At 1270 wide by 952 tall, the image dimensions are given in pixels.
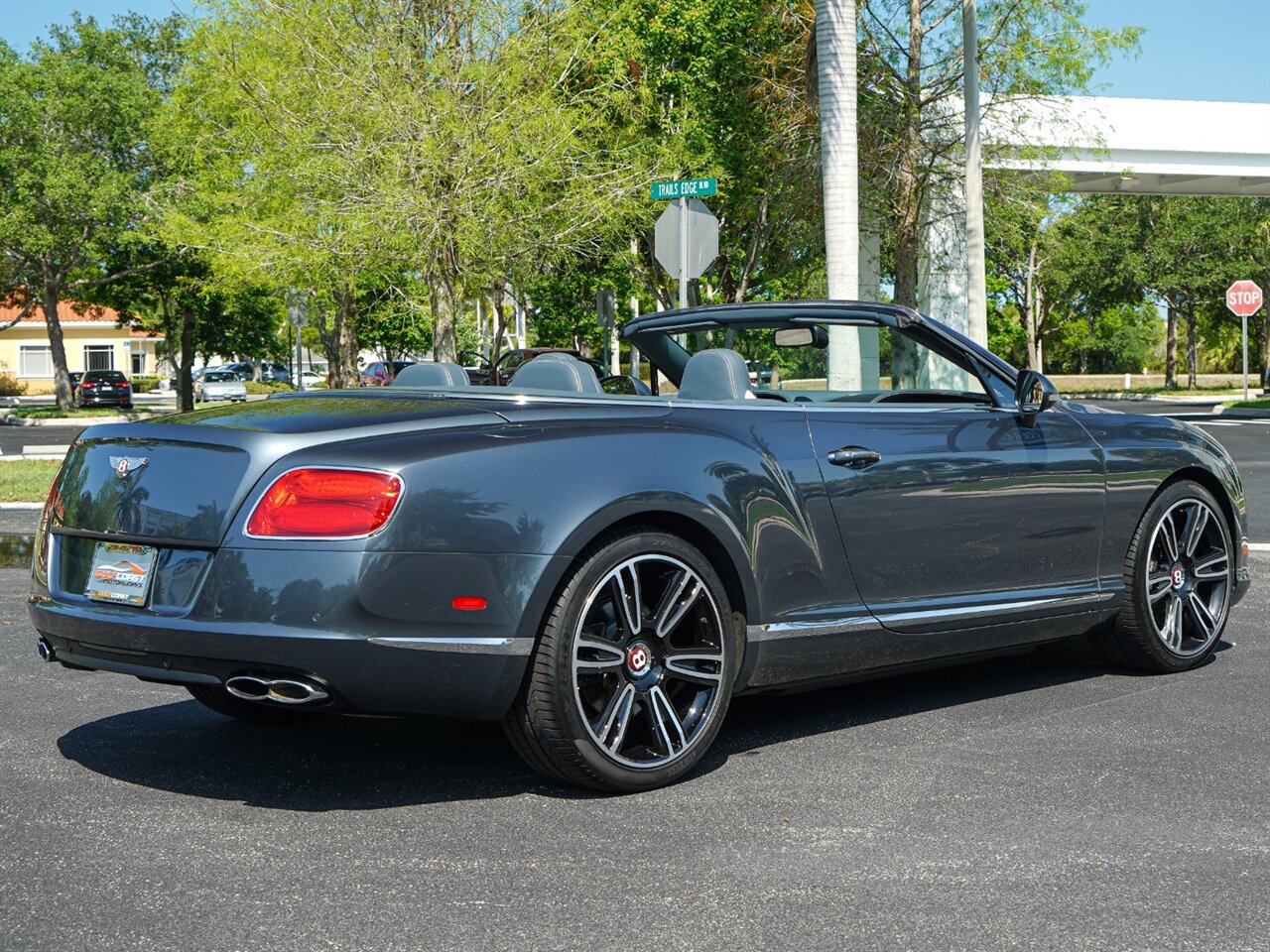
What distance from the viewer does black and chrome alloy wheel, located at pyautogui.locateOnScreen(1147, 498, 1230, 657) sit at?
6.37 metres

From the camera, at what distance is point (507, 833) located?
4.18 m

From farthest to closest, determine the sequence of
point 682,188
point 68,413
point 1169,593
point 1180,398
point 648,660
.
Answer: point 1180,398 → point 68,413 → point 682,188 → point 1169,593 → point 648,660

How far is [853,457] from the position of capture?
16.8 ft

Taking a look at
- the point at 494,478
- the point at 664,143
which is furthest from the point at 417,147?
the point at 494,478

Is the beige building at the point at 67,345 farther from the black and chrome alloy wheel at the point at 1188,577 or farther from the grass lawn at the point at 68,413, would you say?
the black and chrome alloy wheel at the point at 1188,577

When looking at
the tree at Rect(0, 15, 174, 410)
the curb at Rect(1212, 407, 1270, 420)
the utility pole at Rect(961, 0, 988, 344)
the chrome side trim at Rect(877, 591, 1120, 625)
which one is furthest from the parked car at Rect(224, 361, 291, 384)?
the chrome side trim at Rect(877, 591, 1120, 625)

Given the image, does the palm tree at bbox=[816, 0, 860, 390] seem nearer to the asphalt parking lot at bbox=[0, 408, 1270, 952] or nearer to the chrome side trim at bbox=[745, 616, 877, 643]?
the asphalt parking lot at bbox=[0, 408, 1270, 952]

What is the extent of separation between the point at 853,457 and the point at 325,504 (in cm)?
183

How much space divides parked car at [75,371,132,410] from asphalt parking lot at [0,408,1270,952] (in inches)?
1908

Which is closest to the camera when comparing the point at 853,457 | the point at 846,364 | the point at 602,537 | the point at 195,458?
the point at 195,458

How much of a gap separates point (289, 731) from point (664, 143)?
22463 millimetres

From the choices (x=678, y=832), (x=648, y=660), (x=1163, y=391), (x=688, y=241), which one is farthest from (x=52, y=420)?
(x=678, y=832)

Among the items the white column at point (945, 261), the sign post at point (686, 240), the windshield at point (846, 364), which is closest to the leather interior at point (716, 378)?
the windshield at point (846, 364)

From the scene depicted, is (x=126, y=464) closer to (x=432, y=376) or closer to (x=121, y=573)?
(x=121, y=573)
